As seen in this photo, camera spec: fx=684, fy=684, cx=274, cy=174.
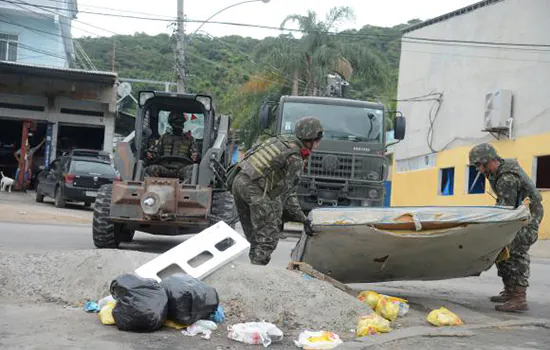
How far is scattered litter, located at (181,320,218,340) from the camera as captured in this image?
507 centimetres

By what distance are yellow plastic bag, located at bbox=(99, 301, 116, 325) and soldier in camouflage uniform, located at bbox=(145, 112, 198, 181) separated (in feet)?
17.8

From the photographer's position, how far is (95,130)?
102 feet

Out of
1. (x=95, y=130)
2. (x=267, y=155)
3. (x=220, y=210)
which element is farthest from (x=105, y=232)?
(x=95, y=130)

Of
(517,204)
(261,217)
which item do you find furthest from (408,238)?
(517,204)

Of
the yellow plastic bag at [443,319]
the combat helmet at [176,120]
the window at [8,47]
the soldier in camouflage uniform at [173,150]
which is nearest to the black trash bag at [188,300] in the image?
the yellow plastic bag at [443,319]

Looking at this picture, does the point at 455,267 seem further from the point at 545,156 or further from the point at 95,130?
the point at 95,130

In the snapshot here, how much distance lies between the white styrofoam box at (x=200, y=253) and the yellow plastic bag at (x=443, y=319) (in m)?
1.79

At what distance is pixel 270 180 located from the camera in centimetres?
699

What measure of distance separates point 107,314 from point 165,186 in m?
4.34

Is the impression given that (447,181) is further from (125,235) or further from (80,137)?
(125,235)

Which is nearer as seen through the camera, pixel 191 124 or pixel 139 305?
pixel 139 305

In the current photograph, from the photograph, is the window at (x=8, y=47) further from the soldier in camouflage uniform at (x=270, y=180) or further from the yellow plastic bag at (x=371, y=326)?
the yellow plastic bag at (x=371, y=326)

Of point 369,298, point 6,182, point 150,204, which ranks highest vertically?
point 150,204

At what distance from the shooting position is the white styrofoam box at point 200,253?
5.86 meters
